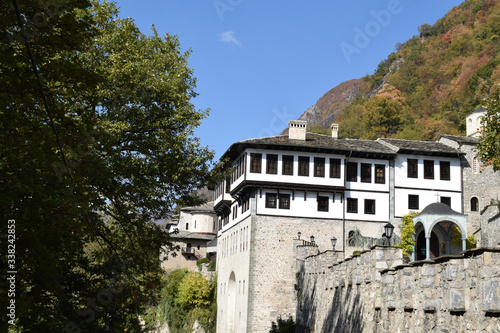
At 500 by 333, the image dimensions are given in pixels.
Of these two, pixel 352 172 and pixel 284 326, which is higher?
pixel 352 172

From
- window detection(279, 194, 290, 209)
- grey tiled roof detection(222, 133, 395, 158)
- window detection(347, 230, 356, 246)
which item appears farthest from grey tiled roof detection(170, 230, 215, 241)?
window detection(347, 230, 356, 246)

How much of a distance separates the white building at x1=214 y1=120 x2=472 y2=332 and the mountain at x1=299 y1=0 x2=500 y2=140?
2407 centimetres

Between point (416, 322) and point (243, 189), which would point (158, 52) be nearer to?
point (416, 322)

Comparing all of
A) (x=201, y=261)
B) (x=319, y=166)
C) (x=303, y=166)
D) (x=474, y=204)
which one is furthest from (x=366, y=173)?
(x=201, y=261)

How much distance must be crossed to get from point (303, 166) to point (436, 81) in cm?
5761

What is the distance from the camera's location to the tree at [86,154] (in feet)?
28.7

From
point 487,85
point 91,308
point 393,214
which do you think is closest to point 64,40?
point 91,308

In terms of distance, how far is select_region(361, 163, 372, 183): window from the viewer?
1522 inches

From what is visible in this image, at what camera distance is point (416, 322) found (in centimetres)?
1260

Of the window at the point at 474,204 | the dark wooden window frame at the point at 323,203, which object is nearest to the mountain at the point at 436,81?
the window at the point at 474,204

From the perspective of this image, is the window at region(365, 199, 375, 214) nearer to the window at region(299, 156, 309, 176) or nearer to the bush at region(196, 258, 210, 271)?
the window at region(299, 156, 309, 176)

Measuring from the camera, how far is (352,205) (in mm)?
38094

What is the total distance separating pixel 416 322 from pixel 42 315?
27.4ft

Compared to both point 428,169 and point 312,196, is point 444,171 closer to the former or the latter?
point 428,169
